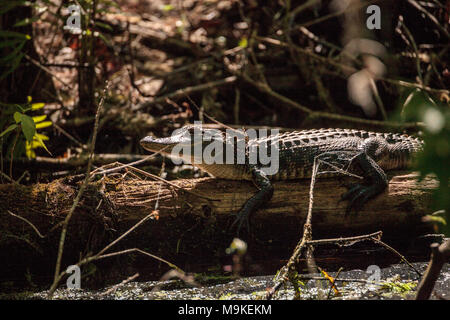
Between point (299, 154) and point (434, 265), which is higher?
point (299, 154)

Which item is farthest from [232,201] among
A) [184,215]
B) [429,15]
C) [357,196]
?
[429,15]

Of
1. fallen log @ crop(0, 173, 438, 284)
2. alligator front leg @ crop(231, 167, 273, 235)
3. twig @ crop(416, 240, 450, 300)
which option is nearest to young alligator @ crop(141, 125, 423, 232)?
alligator front leg @ crop(231, 167, 273, 235)

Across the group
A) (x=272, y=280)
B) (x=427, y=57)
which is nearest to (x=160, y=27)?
(x=427, y=57)

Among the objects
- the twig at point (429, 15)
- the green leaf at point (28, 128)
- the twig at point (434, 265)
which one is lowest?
the twig at point (434, 265)

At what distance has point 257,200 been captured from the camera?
375 centimetres

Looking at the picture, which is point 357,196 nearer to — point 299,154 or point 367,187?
point 367,187

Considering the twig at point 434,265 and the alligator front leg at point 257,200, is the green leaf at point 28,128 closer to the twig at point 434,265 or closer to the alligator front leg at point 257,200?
the alligator front leg at point 257,200

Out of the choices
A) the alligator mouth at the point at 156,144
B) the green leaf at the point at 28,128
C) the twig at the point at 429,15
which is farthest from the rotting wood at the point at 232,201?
the twig at the point at 429,15

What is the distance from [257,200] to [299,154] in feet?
2.29

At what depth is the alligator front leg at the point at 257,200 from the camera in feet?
12.2

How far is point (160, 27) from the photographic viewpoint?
7.95 metres

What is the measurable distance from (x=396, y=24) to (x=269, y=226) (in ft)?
12.7

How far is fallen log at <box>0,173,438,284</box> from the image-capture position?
3588 mm
